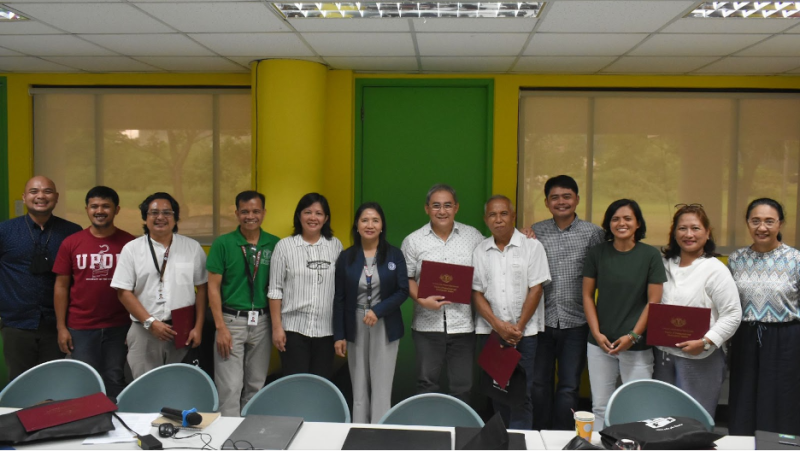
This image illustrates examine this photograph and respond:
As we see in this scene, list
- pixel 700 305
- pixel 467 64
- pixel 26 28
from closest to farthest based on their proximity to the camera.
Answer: pixel 700 305, pixel 26 28, pixel 467 64

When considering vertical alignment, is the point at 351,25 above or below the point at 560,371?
above

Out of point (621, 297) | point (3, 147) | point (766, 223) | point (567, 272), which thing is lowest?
point (621, 297)

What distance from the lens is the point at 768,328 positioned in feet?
10.0

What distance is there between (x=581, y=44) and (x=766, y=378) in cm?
248

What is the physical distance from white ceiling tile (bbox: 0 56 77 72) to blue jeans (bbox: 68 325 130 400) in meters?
2.67

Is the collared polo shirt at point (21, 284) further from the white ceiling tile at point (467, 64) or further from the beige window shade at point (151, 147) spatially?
the white ceiling tile at point (467, 64)

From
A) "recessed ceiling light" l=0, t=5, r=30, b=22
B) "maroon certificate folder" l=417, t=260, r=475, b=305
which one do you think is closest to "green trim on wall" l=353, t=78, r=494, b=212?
"maroon certificate folder" l=417, t=260, r=475, b=305

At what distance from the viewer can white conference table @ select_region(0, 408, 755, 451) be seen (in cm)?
193

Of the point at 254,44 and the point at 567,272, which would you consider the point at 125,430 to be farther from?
the point at 254,44

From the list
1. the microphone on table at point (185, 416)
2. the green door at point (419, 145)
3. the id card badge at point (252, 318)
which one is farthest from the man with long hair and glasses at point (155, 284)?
the green door at point (419, 145)

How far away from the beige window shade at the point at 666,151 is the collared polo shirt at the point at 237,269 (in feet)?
8.88

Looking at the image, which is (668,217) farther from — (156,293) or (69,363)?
(69,363)

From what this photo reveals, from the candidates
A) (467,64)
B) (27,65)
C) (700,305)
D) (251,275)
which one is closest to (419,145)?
(467,64)

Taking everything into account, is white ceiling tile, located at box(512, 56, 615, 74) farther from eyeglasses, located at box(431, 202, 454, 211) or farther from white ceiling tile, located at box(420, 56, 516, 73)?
eyeglasses, located at box(431, 202, 454, 211)
